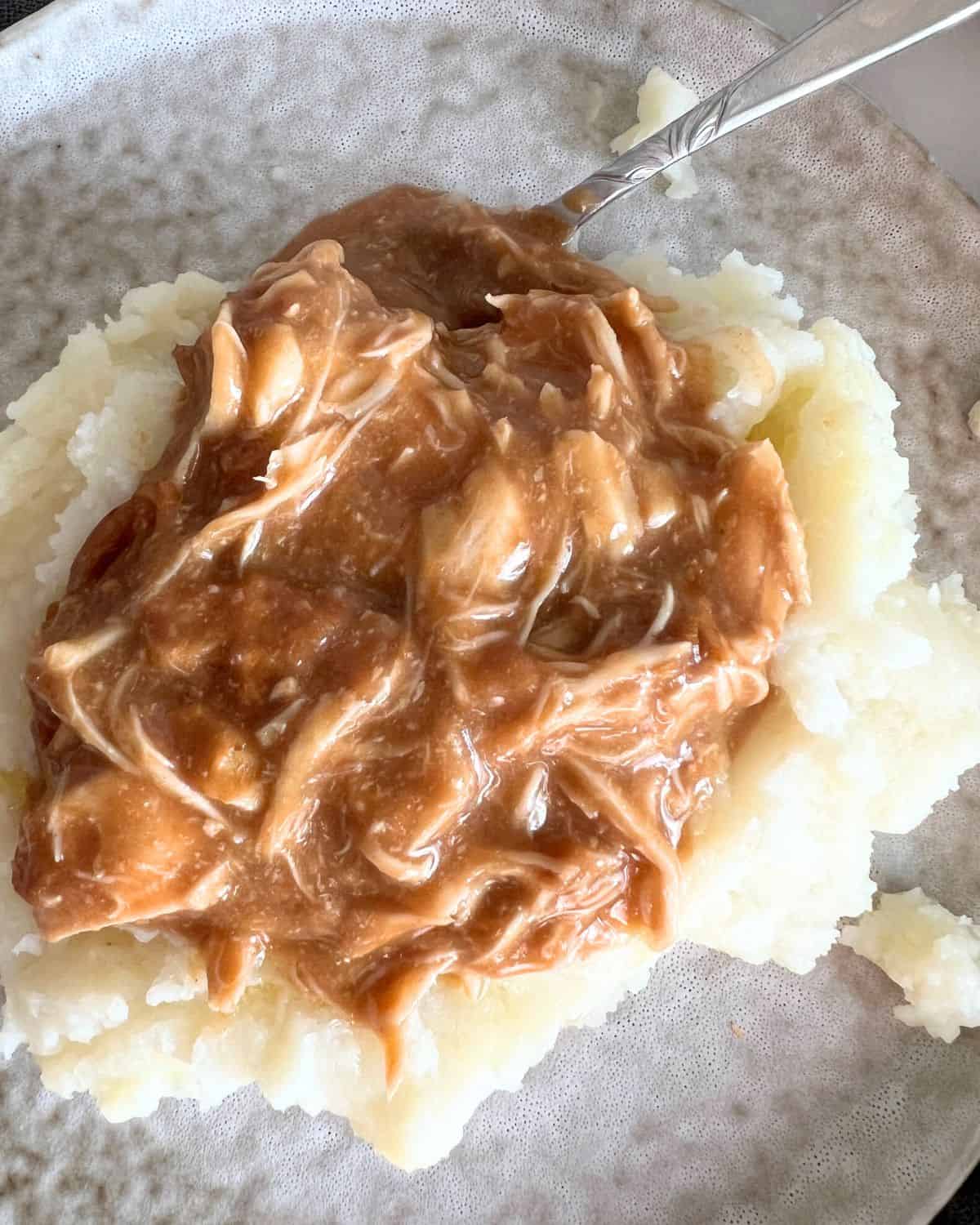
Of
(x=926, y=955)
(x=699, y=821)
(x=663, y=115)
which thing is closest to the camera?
(x=699, y=821)

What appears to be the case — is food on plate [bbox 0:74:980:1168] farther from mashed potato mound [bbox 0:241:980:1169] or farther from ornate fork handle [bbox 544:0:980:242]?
ornate fork handle [bbox 544:0:980:242]

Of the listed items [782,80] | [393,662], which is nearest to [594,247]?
[782,80]

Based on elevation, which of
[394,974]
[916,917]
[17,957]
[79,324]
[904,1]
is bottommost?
[916,917]

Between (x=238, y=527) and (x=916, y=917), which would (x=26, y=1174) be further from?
(x=916, y=917)

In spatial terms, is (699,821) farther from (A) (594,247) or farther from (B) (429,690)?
(A) (594,247)

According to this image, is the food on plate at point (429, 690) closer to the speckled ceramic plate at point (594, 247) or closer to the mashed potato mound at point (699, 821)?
the mashed potato mound at point (699, 821)

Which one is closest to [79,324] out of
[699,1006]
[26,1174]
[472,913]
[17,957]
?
[17,957]
